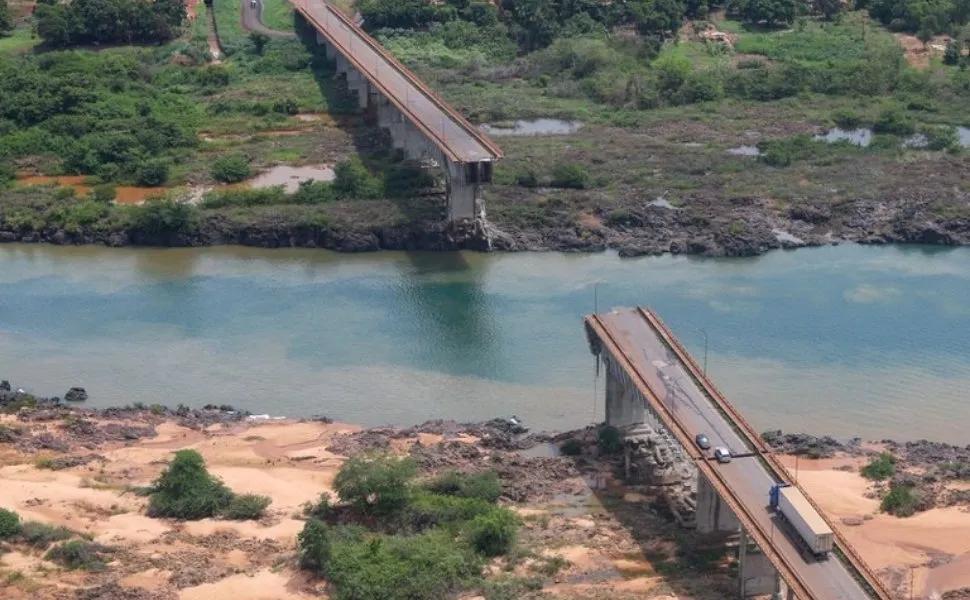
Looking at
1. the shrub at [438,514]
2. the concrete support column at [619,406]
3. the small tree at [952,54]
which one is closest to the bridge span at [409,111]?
the concrete support column at [619,406]

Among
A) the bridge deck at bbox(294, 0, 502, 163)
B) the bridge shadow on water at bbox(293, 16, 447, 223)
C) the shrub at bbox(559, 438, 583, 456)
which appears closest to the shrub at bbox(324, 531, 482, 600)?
the shrub at bbox(559, 438, 583, 456)

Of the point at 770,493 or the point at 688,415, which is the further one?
the point at 688,415

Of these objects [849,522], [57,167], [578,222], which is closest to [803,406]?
[849,522]

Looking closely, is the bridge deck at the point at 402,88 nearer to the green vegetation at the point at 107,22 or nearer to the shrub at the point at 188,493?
the green vegetation at the point at 107,22

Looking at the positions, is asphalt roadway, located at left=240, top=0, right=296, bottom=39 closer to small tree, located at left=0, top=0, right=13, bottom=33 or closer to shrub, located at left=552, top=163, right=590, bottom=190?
small tree, located at left=0, top=0, right=13, bottom=33

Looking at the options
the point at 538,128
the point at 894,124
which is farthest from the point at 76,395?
the point at 894,124

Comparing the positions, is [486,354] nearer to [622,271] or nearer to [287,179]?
[622,271]
